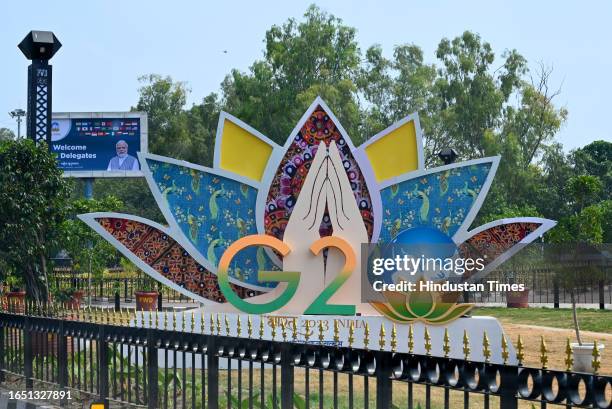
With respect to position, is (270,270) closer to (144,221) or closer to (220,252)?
(220,252)

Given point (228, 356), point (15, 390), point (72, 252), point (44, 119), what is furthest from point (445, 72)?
point (228, 356)

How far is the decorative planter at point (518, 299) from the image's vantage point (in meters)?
29.7

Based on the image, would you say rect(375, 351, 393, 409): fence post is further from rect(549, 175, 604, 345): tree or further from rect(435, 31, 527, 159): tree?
rect(435, 31, 527, 159): tree

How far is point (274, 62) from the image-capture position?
49625mm

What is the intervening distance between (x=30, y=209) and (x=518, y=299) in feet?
59.4

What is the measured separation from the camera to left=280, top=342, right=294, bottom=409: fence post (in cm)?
691

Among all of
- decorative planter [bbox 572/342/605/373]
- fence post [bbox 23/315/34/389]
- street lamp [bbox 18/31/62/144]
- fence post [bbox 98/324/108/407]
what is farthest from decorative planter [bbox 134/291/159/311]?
fence post [bbox 98/324/108/407]

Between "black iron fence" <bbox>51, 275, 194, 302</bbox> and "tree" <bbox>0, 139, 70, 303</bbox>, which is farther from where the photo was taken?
"black iron fence" <bbox>51, 275, 194, 302</bbox>

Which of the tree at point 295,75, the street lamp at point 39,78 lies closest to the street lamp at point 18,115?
the tree at point 295,75

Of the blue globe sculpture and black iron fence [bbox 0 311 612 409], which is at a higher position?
the blue globe sculpture

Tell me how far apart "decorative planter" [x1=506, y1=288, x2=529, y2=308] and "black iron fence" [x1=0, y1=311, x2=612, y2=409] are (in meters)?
17.8

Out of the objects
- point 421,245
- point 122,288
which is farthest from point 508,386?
point 122,288

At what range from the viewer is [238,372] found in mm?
7629

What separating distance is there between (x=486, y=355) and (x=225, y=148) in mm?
12219
